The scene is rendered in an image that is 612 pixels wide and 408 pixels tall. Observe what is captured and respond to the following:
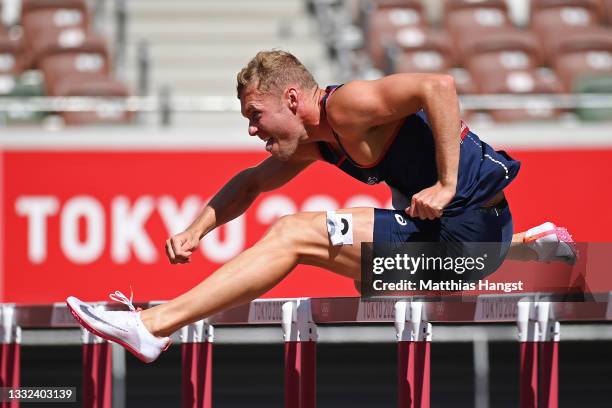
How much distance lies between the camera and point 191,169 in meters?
8.28

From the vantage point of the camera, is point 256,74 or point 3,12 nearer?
point 256,74

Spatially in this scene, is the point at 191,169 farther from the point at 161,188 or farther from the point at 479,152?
the point at 479,152

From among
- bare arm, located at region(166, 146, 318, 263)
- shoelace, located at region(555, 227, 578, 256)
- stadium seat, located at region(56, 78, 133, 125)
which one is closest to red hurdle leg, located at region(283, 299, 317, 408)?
bare arm, located at region(166, 146, 318, 263)

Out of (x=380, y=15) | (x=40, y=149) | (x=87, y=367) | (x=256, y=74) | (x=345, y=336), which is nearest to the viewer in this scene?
(x=256, y=74)

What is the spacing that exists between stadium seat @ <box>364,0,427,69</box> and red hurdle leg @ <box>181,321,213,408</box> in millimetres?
5722

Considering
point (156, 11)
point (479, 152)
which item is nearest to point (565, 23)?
point (156, 11)

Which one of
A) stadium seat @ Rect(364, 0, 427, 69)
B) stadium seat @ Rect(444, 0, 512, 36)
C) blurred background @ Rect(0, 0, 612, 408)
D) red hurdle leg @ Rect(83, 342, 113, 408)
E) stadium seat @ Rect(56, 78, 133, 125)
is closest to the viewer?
red hurdle leg @ Rect(83, 342, 113, 408)

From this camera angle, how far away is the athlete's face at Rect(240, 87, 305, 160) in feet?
14.2

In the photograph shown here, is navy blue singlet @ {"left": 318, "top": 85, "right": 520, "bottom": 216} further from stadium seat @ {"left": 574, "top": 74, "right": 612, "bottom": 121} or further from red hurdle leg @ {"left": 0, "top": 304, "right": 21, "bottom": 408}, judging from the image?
stadium seat @ {"left": 574, "top": 74, "right": 612, "bottom": 121}

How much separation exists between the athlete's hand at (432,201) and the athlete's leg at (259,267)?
253 millimetres

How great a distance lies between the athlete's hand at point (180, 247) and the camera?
4.51 meters

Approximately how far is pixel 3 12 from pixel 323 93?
25.4 ft

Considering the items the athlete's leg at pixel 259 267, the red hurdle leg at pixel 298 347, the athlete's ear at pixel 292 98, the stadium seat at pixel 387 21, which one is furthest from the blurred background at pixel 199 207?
the athlete's ear at pixel 292 98

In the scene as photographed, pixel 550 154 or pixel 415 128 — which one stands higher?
pixel 550 154
